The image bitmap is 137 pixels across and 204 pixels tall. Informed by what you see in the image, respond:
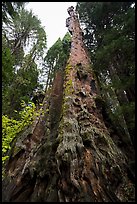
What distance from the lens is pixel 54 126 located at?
28.4ft

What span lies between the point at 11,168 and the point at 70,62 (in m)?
6.27

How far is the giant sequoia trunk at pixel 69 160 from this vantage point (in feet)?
19.2

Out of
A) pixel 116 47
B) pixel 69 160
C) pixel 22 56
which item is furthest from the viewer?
pixel 22 56

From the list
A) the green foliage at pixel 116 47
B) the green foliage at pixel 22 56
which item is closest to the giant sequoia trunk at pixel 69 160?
the green foliage at pixel 116 47

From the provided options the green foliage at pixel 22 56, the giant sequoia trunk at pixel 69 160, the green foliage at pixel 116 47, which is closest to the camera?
the giant sequoia trunk at pixel 69 160

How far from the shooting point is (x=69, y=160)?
620 cm

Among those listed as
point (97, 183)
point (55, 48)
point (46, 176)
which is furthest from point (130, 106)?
point (55, 48)

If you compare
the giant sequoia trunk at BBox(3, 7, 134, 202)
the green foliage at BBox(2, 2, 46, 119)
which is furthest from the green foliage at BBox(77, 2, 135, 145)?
the green foliage at BBox(2, 2, 46, 119)

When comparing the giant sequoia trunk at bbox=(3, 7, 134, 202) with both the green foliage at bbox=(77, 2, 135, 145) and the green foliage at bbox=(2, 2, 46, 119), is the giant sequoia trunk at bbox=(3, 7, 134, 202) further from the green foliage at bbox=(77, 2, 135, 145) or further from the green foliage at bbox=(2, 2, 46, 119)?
the green foliage at bbox=(2, 2, 46, 119)

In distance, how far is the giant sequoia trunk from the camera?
5848 mm

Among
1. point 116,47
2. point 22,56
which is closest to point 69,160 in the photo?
point 116,47

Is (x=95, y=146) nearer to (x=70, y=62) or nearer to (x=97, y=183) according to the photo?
(x=97, y=183)

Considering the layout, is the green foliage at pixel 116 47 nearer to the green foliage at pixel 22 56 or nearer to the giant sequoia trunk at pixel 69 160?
the giant sequoia trunk at pixel 69 160

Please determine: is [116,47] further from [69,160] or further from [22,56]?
[22,56]
